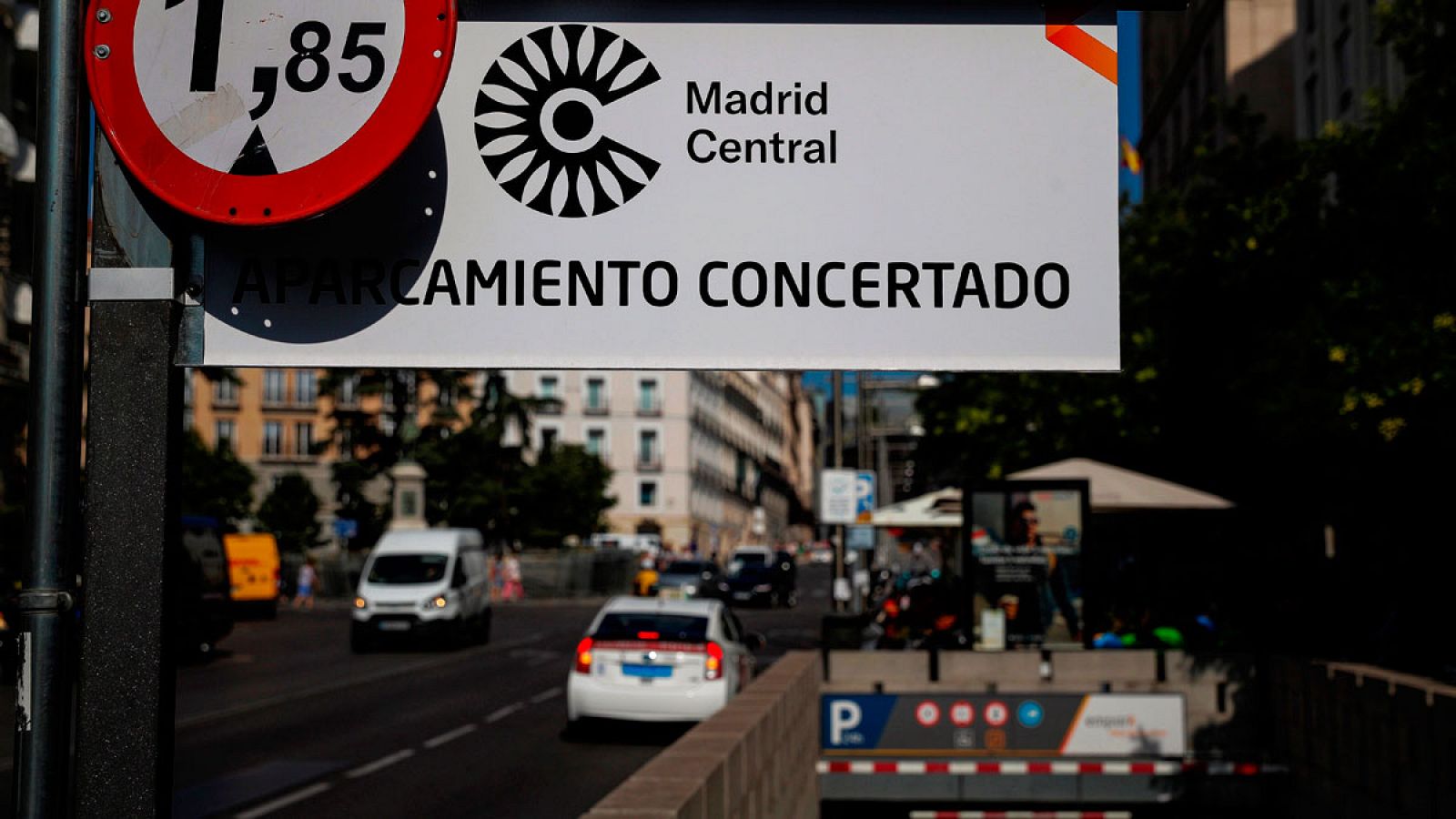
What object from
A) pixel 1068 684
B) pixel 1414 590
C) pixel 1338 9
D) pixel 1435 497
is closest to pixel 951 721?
pixel 1068 684

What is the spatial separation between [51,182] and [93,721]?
2.75 ft

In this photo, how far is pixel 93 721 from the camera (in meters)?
2.59

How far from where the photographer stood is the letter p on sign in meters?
11.8

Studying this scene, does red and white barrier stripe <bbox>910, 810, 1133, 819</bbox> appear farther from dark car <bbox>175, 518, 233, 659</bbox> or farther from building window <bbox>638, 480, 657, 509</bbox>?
building window <bbox>638, 480, 657, 509</bbox>

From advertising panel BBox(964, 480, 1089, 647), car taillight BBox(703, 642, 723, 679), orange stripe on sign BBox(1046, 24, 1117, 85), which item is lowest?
car taillight BBox(703, 642, 723, 679)

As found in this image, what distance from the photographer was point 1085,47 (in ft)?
9.42

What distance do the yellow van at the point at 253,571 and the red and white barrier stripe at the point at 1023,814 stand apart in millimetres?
31043

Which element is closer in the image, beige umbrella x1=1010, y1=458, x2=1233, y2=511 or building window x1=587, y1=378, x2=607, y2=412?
beige umbrella x1=1010, y1=458, x2=1233, y2=511

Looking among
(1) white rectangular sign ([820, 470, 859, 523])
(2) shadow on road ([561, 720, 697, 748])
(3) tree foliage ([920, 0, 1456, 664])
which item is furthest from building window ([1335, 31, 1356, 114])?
(2) shadow on road ([561, 720, 697, 748])

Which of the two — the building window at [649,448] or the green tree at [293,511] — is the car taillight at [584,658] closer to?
the green tree at [293,511]

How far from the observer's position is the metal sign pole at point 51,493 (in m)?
2.54

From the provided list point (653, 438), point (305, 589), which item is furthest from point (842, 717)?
point (653, 438)

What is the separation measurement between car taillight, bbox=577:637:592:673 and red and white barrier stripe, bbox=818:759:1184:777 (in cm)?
628

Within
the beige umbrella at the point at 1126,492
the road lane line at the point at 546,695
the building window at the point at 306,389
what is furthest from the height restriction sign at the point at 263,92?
the building window at the point at 306,389
